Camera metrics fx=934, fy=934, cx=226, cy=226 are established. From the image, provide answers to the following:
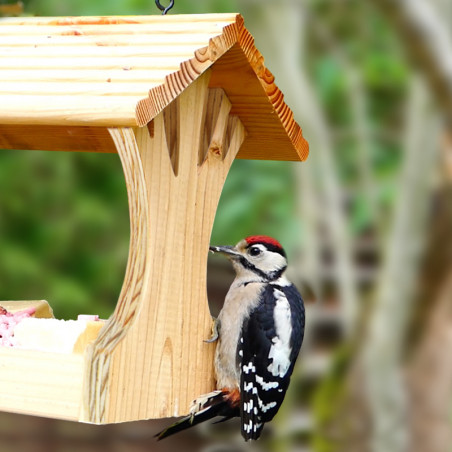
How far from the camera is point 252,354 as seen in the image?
238cm

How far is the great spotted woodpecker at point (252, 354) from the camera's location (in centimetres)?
235

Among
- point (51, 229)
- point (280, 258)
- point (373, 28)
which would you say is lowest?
point (280, 258)

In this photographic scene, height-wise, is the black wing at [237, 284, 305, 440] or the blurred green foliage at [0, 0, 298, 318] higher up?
the blurred green foliage at [0, 0, 298, 318]

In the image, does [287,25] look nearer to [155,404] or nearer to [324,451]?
[324,451]

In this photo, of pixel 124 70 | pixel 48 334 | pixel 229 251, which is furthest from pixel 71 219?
pixel 124 70

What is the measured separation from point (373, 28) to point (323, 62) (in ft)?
2.33

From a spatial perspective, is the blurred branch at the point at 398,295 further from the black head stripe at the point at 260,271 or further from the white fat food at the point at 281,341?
the white fat food at the point at 281,341

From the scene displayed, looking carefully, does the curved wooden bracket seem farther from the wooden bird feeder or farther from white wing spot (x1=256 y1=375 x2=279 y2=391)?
white wing spot (x1=256 y1=375 x2=279 y2=391)

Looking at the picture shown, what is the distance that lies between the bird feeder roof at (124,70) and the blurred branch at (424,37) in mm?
1987

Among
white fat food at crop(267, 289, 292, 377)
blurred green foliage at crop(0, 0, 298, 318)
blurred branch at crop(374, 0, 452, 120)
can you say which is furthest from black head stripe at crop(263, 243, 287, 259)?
blurred green foliage at crop(0, 0, 298, 318)

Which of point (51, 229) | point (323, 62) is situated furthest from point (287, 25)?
point (51, 229)

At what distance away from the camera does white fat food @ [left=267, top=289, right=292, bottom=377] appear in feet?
7.86

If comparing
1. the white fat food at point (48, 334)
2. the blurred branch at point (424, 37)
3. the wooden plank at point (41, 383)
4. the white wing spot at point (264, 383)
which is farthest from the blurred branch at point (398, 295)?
the wooden plank at point (41, 383)

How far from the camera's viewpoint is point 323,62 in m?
7.16
